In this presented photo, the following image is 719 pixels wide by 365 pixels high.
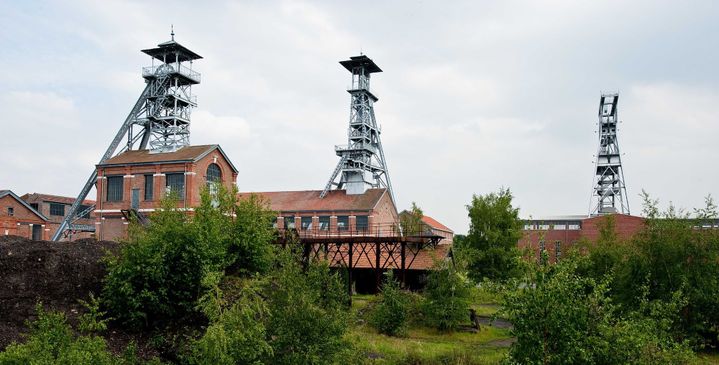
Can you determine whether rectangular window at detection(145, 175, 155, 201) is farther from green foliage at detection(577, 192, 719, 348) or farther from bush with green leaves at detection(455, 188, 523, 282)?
green foliage at detection(577, 192, 719, 348)

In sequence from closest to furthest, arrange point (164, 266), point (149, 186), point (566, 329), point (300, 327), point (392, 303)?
point (566, 329), point (300, 327), point (164, 266), point (392, 303), point (149, 186)

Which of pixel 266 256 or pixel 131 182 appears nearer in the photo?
pixel 266 256

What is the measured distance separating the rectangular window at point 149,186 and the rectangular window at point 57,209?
79.4 feet

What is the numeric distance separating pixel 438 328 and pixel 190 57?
37.6 meters

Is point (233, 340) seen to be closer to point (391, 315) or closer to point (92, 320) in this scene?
point (92, 320)

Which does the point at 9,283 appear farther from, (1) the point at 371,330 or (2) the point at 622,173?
(2) the point at 622,173

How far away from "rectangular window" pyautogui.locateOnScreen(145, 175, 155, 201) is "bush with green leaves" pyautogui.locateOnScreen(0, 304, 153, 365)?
101 ft

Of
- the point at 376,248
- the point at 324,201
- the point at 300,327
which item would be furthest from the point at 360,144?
the point at 300,327

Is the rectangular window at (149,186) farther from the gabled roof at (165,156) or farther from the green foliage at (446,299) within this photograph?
the green foliage at (446,299)

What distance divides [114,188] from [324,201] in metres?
17.4

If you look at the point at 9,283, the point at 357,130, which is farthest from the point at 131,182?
the point at 9,283

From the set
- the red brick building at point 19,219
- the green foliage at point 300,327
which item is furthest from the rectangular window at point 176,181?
the green foliage at point 300,327

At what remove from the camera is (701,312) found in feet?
65.3

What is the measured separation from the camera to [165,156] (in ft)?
144
